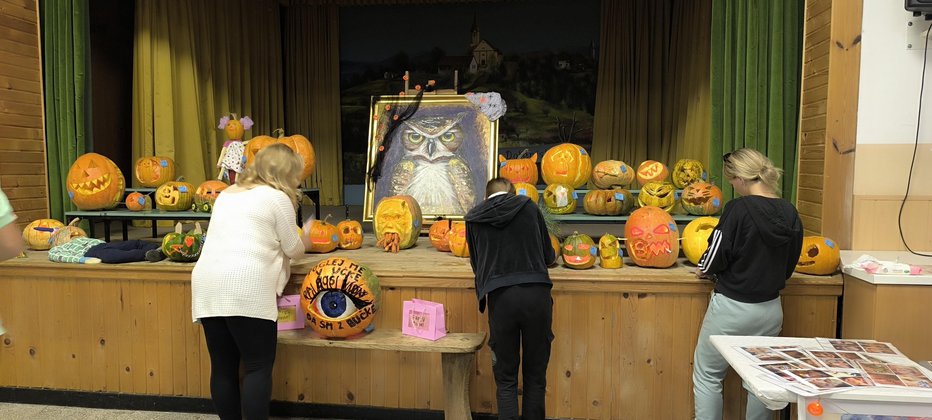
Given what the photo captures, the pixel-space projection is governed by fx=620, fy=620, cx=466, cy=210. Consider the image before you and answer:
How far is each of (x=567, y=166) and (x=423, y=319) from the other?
1.48 meters

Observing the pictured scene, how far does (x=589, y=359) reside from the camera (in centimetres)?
316

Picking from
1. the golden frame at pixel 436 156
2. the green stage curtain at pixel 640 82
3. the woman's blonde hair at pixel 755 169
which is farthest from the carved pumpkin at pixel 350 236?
the green stage curtain at pixel 640 82

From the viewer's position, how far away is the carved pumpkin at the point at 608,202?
3.76m

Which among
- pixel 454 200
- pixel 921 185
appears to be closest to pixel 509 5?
pixel 454 200

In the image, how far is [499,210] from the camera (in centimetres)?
261

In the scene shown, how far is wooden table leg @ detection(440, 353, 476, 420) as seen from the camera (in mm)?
2924

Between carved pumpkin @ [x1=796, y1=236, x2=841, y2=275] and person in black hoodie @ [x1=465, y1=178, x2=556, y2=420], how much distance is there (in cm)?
135

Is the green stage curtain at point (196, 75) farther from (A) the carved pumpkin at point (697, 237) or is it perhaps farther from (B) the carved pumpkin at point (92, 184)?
(A) the carved pumpkin at point (697, 237)

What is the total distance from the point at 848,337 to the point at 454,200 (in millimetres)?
2428

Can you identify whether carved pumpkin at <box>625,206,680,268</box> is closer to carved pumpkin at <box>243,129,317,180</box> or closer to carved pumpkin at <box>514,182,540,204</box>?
carved pumpkin at <box>514,182,540,204</box>

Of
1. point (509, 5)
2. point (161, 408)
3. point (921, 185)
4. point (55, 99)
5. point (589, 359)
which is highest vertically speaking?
point (509, 5)

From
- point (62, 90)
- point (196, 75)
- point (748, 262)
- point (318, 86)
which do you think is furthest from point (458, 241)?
point (318, 86)

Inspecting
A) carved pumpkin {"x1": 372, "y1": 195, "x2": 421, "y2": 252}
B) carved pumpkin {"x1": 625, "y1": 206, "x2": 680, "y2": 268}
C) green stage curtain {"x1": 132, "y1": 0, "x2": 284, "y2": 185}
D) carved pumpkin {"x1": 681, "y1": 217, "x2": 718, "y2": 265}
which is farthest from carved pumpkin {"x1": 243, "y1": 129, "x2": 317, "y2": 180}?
green stage curtain {"x1": 132, "y1": 0, "x2": 284, "y2": 185}

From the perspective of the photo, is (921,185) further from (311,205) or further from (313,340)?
(311,205)
